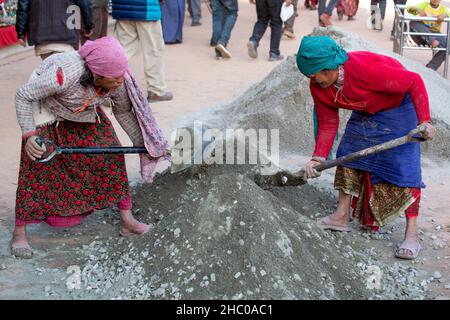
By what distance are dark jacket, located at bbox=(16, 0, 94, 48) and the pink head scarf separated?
252 cm

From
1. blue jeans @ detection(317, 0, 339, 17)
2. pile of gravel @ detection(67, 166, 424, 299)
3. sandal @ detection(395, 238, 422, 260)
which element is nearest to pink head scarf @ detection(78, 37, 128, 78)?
pile of gravel @ detection(67, 166, 424, 299)

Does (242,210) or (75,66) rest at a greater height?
(75,66)

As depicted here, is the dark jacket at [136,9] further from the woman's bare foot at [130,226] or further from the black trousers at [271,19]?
the woman's bare foot at [130,226]

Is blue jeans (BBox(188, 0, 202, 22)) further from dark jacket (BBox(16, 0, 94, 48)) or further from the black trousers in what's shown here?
dark jacket (BBox(16, 0, 94, 48))

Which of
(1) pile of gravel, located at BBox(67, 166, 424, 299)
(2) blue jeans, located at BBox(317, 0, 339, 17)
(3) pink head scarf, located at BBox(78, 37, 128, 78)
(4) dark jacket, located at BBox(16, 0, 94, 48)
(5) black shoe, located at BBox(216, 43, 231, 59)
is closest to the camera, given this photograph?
(1) pile of gravel, located at BBox(67, 166, 424, 299)

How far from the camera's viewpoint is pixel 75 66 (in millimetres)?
3389

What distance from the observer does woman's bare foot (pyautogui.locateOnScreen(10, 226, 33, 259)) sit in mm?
3662

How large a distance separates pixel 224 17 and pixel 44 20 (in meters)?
4.19

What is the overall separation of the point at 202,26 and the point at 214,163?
8.08m

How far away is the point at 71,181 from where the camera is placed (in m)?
3.73

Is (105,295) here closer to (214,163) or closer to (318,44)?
(214,163)

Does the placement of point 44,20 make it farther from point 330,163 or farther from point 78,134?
point 330,163

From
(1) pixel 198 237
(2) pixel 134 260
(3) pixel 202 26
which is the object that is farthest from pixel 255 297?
(3) pixel 202 26

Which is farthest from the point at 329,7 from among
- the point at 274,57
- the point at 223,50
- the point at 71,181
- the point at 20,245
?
the point at 20,245
